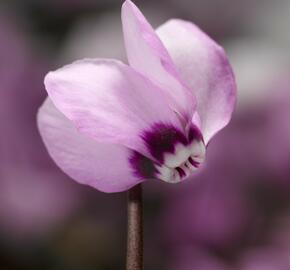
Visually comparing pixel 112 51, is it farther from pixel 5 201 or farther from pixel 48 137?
pixel 48 137

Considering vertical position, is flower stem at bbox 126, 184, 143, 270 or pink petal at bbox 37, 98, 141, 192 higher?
pink petal at bbox 37, 98, 141, 192

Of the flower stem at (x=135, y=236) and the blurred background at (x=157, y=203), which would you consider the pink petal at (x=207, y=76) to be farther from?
the blurred background at (x=157, y=203)

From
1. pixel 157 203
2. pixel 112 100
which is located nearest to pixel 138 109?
pixel 112 100

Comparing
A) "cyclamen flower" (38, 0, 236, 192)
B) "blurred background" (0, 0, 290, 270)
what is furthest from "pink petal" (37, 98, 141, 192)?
"blurred background" (0, 0, 290, 270)

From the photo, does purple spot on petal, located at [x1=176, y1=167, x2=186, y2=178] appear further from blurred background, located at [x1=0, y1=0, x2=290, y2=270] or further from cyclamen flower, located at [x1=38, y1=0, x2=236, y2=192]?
blurred background, located at [x1=0, y1=0, x2=290, y2=270]

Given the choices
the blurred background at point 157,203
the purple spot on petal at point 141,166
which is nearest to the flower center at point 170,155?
the purple spot on petal at point 141,166

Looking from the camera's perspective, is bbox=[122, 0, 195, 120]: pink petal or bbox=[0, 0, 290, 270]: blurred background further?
bbox=[0, 0, 290, 270]: blurred background

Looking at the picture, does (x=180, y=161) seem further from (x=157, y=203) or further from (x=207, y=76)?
(x=157, y=203)
